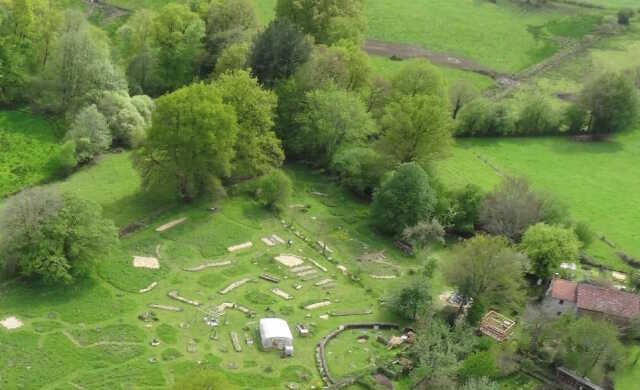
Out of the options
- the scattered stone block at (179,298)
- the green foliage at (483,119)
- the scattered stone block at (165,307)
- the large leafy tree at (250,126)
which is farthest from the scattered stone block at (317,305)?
the green foliage at (483,119)

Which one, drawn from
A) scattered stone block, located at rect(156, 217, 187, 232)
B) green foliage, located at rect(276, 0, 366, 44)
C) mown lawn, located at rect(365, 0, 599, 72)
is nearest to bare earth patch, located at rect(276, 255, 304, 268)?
scattered stone block, located at rect(156, 217, 187, 232)

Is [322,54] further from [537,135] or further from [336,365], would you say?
[336,365]

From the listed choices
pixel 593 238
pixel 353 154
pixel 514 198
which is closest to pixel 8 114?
pixel 353 154

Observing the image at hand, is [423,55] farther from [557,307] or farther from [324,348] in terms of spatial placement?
[324,348]

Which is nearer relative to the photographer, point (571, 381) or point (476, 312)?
point (571, 381)

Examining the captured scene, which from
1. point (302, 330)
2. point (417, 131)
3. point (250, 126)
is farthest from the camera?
point (417, 131)

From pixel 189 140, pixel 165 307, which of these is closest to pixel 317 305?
pixel 165 307

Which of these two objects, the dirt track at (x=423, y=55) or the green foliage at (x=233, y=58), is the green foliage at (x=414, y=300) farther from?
the dirt track at (x=423, y=55)
